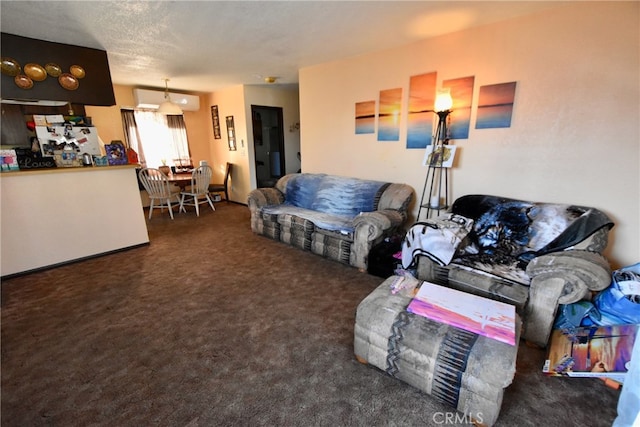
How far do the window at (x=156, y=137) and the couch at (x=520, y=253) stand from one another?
530cm

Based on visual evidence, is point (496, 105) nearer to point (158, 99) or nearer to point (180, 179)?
point (180, 179)

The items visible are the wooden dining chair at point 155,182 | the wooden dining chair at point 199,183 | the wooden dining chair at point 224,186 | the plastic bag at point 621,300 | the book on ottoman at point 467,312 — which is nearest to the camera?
the book on ottoman at point 467,312

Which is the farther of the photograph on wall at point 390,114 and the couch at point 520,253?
the photograph on wall at point 390,114

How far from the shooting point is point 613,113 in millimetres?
2068

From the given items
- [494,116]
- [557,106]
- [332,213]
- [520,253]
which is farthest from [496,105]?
[332,213]

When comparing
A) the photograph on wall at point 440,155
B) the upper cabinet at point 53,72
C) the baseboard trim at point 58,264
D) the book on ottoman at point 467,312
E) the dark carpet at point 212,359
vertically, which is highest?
the upper cabinet at point 53,72

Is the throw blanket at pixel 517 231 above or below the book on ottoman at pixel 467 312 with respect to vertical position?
above

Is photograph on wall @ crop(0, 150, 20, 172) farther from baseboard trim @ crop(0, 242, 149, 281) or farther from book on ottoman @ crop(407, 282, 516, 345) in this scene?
book on ottoman @ crop(407, 282, 516, 345)

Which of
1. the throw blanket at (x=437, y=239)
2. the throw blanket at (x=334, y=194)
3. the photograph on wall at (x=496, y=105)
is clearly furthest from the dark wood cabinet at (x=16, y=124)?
the photograph on wall at (x=496, y=105)

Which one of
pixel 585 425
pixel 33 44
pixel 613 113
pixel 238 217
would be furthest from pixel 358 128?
pixel 33 44

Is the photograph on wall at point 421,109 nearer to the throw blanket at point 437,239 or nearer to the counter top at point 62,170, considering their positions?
the throw blanket at point 437,239

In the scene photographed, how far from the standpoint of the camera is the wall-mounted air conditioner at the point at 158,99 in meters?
4.90

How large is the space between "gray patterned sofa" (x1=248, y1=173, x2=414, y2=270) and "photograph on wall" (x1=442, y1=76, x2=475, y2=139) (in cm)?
77

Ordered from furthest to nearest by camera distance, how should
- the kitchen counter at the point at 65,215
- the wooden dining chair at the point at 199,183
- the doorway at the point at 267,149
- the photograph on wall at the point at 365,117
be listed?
the doorway at the point at 267,149 → the wooden dining chair at the point at 199,183 → the photograph on wall at the point at 365,117 → the kitchen counter at the point at 65,215
